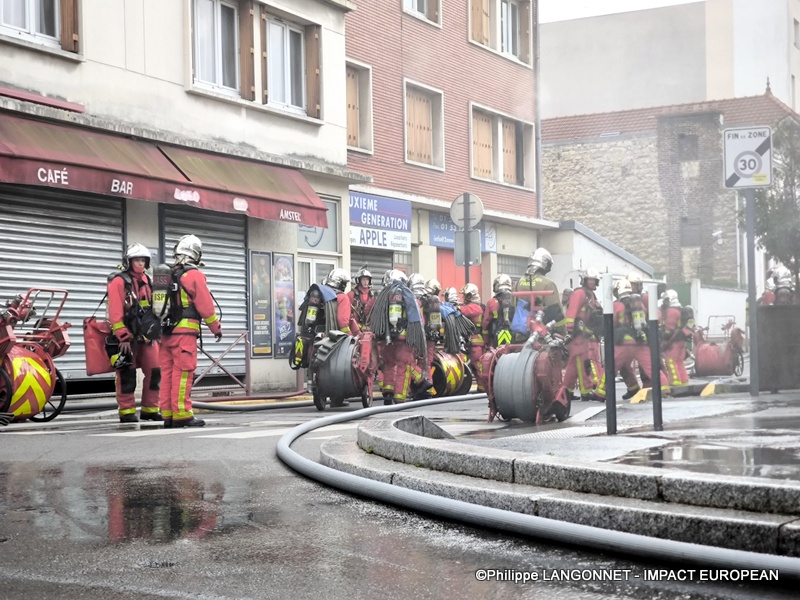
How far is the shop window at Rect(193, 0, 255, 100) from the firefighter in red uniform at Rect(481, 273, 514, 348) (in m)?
6.00

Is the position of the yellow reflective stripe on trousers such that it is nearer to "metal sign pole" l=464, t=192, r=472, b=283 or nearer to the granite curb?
the granite curb

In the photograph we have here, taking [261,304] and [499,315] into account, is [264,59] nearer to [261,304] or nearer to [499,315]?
[261,304]

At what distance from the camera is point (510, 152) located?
104 ft

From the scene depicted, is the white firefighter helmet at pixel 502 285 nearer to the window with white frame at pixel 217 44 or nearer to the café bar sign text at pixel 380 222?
the window with white frame at pixel 217 44

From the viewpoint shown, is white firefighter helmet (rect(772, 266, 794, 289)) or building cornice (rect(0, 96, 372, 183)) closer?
building cornice (rect(0, 96, 372, 183))

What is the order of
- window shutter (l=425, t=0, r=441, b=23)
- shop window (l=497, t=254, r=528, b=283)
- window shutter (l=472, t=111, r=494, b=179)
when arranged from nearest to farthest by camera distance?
window shutter (l=425, t=0, r=441, b=23)
window shutter (l=472, t=111, r=494, b=179)
shop window (l=497, t=254, r=528, b=283)

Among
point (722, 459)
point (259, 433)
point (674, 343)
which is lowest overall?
point (259, 433)

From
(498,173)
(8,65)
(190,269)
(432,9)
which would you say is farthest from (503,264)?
(190,269)

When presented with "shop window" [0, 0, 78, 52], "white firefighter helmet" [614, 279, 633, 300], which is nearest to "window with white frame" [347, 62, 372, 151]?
"shop window" [0, 0, 78, 52]

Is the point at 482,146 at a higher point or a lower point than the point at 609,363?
higher

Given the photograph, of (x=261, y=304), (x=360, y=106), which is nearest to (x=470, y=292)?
(x=261, y=304)

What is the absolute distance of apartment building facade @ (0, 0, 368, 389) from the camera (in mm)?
15820

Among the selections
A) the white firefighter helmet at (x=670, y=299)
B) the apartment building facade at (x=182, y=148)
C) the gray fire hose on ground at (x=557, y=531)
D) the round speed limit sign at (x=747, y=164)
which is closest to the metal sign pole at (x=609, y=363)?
the gray fire hose on ground at (x=557, y=531)

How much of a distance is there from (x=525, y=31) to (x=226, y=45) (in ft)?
44.0
